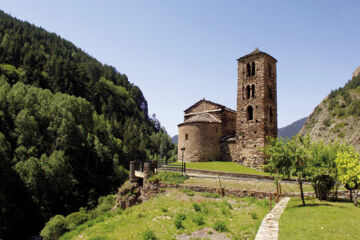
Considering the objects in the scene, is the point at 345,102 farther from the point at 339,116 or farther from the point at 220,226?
the point at 220,226

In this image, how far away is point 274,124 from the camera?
3250 cm

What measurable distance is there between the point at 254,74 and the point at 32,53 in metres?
59.3

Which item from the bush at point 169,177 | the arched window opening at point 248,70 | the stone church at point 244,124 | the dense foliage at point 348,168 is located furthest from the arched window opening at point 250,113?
the dense foliage at point 348,168

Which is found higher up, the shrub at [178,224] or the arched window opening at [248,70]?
the arched window opening at [248,70]

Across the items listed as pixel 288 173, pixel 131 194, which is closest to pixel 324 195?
pixel 288 173

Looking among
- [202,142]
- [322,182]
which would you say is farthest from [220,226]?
[202,142]

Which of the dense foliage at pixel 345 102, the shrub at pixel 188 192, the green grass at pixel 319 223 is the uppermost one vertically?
the dense foliage at pixel 345 102

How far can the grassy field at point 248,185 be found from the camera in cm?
1814

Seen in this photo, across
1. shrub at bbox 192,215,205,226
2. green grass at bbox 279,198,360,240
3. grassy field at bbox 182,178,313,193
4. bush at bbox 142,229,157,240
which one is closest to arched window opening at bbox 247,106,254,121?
grassy field at bbox 182,178,313,193

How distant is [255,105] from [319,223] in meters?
22.6

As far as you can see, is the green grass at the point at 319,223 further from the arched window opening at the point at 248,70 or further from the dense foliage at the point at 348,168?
the arched window opening at the point at 248,70

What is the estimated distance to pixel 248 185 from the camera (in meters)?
19.2

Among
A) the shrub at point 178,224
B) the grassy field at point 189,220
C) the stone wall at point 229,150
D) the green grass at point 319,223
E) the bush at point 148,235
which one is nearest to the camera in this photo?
the green grass at point 319,223

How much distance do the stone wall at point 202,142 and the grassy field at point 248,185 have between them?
41.1 feet
